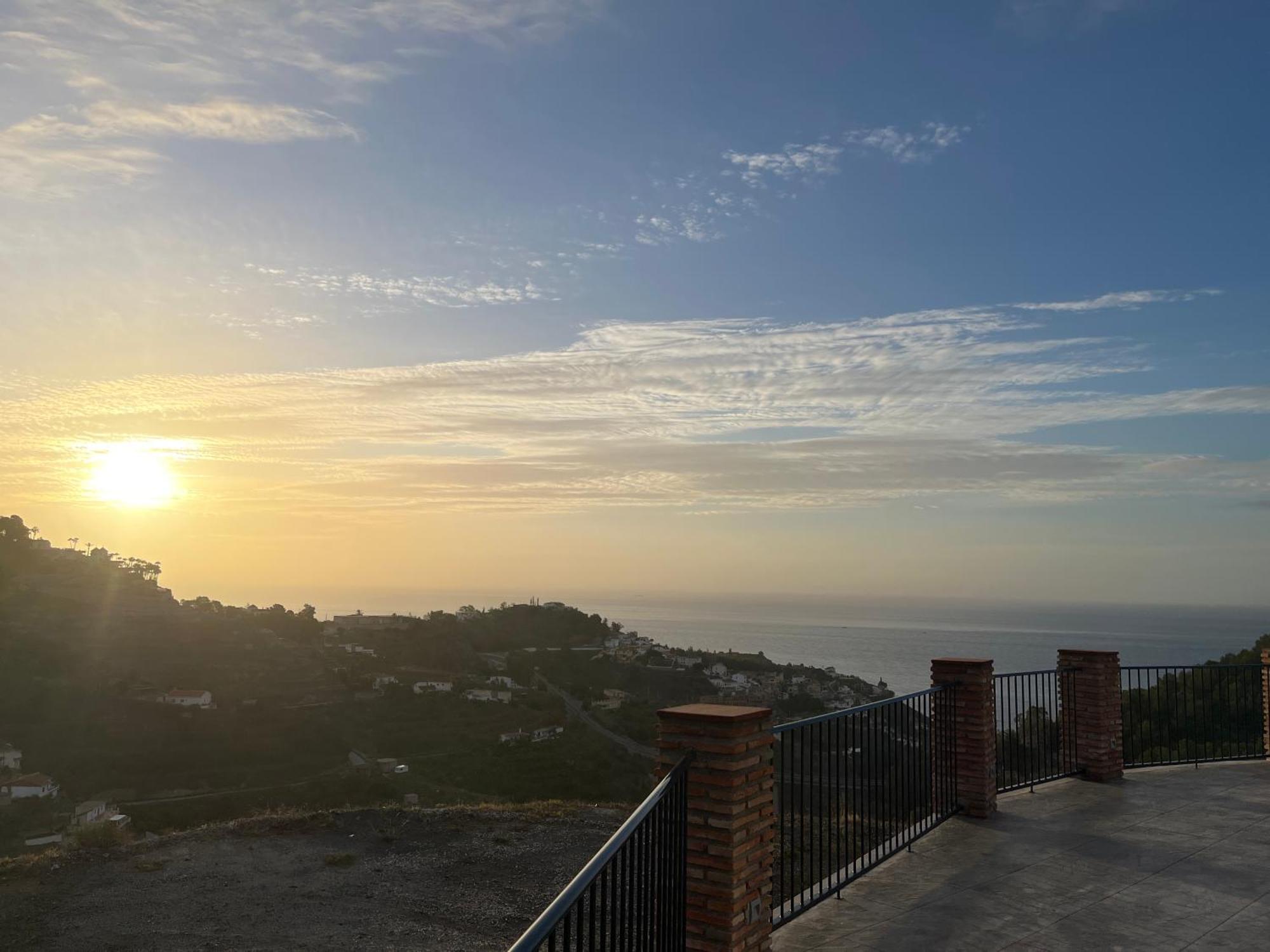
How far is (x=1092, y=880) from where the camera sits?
595 cm

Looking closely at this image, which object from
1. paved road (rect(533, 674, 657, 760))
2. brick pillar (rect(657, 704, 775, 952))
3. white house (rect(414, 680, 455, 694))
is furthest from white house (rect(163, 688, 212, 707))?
brick pillar (rect(657, 704, 775, 952))

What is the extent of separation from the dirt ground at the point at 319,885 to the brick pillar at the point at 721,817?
4576 mm

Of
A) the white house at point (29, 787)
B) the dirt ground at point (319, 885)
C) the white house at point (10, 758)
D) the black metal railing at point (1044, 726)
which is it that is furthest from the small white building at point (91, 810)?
the black metal railing at point (1044, 726)

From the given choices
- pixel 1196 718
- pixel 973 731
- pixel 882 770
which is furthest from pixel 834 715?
pixel 1196 718

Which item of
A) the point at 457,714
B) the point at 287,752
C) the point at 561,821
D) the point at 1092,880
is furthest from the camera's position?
the point at 457,714

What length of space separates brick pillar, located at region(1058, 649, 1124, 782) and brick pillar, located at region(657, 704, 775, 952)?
6.70 m

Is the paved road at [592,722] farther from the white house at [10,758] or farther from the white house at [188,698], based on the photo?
the white house at [10,758]

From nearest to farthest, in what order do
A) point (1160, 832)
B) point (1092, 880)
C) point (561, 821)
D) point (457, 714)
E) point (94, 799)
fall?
point (1092, 880) < point (1160, 832) < point (561, 821) < point (94, 799) < point (457, 714)

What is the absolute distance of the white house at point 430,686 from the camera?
147ft

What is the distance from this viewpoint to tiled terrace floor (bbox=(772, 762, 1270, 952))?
4957mm

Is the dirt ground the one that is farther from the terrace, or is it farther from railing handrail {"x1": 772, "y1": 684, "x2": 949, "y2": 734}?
railing handrail {"x1": 772, "y1": 684, "x2": 949, "y2": 734}

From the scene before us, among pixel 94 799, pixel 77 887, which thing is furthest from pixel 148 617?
pixel 77 887

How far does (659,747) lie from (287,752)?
35280 mm

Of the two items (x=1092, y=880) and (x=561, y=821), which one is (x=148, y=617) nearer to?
(x=561, y=821)
